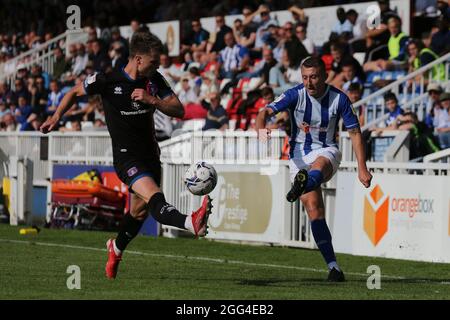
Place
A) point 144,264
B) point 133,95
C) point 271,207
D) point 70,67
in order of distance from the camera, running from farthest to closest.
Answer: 1. point 70,67
2. point 271,207
3. point 144,264
4. point 133,95

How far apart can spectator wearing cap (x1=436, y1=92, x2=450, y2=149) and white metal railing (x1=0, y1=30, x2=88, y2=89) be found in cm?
1488

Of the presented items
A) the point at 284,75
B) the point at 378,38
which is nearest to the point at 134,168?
the point at 378,38

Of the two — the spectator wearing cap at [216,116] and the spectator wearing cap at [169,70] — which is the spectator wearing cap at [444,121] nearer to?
the spectator wearing cap at [216,116]

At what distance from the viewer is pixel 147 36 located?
10555mm

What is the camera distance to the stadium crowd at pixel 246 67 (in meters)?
20.0

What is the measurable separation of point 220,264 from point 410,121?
5.24m

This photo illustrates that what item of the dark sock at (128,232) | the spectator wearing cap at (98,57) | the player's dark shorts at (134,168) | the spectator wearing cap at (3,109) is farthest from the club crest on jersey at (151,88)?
the spectator wearing cap at (3,109)

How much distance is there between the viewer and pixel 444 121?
1808 cm

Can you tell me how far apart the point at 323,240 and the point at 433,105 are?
768cm

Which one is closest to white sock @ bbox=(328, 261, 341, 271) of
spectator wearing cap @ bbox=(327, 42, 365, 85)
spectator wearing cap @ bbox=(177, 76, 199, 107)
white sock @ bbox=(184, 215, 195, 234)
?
white sock @ bbox=(184, 215, 195, 234)

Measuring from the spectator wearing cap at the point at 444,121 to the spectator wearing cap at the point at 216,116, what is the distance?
16.0 ft

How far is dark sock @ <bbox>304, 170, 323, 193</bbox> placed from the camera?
36.2 feet
